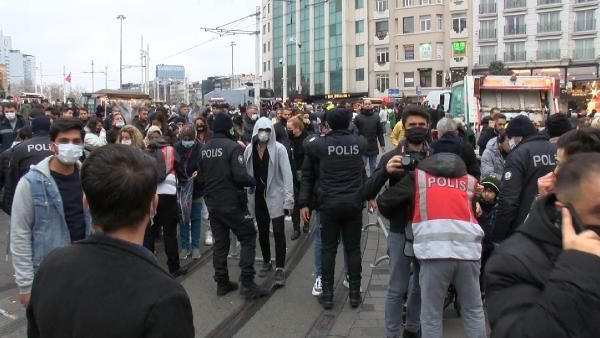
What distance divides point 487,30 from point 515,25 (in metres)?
2.73

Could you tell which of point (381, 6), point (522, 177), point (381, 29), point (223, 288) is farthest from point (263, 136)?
point (381, 6)

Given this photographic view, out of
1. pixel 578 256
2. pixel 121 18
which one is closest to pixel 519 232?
pixel 578 256

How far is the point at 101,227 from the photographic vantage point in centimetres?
196

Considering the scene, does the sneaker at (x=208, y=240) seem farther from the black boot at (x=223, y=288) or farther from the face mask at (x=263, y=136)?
the face mask at (x=263, y=136)

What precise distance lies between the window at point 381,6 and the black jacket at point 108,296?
207 ft

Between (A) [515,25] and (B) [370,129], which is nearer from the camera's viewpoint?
(B) [370,129]

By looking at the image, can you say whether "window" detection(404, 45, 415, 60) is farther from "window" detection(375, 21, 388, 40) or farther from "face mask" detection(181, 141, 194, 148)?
"face mask" detection(181, 141, 194, 148)

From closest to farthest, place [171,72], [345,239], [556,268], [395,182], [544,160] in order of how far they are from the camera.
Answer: [556,268] < [395,182] < [544,160] < [345,239] < [171,72]

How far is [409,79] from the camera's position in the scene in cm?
5947

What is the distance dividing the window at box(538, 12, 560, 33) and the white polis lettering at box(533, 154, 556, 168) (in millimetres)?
53809

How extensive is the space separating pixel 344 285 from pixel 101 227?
4882 millimetres

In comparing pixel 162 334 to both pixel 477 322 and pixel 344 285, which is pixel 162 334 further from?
pixel 344 285

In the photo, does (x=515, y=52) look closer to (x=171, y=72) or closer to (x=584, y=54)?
(x=584, y=54)

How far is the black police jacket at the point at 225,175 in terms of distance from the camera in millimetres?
6047
